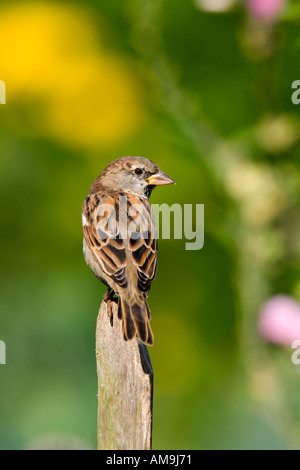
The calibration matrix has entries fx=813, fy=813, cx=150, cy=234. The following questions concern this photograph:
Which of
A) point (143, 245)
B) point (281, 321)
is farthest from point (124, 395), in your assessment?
point (281, 321)

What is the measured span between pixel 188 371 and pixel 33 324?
118cm

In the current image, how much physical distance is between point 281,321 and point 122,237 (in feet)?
2.44

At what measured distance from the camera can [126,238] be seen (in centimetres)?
326

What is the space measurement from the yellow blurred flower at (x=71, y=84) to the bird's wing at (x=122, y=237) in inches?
119

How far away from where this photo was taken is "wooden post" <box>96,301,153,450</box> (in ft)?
8.22

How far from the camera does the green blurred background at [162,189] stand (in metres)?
4.03

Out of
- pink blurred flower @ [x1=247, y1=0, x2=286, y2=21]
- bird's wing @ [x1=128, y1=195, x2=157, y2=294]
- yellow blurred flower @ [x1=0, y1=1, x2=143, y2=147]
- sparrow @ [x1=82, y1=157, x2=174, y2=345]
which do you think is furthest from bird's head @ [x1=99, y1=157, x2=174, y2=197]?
yellow blurred flower @ [x1=0, y1=1, x2=143, y2=147]

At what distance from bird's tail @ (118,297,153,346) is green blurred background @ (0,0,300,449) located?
0.95 meters

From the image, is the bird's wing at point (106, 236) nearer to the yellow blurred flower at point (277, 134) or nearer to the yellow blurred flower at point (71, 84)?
the yellow blurred flower at point (277, 134)

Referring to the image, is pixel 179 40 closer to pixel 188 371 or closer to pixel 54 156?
pixel 54 156
